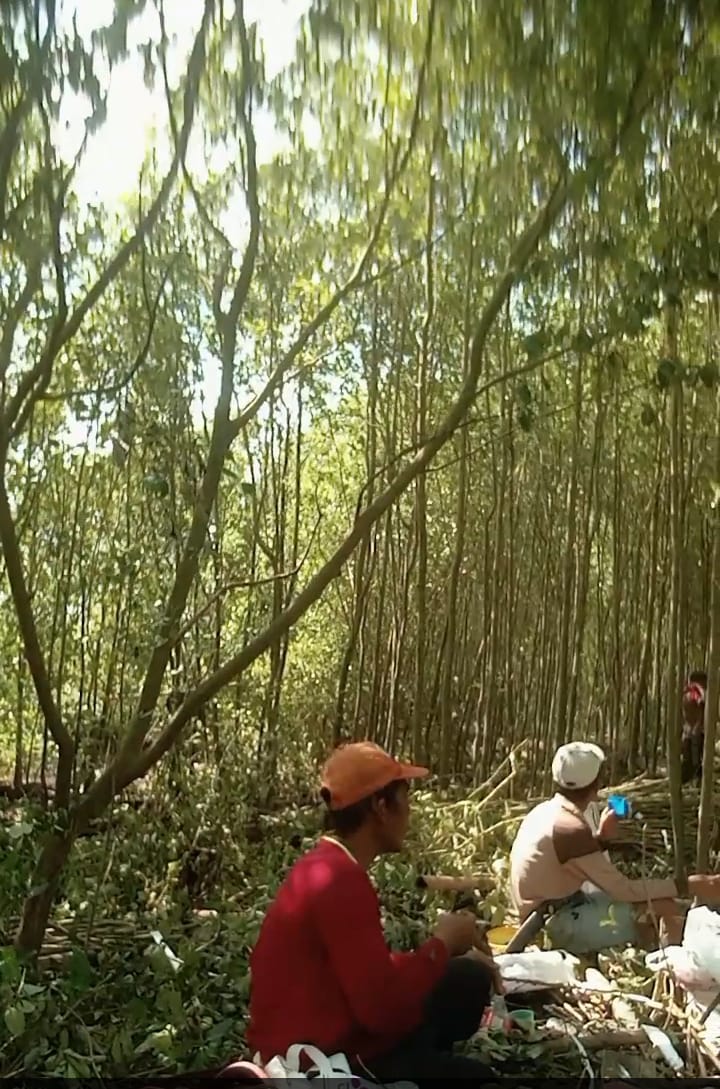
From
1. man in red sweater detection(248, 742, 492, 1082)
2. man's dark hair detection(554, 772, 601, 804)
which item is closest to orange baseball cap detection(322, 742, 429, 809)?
man in red sweater detection(248, 742, 492, 1082)

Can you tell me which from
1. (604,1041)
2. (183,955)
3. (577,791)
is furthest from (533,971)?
(183,955)

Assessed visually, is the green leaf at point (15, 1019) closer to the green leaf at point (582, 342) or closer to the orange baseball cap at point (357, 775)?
the orange baseball cap at point (357, 775)

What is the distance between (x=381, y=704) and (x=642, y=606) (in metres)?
2.09

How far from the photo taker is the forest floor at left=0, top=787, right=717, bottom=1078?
6.81 ft

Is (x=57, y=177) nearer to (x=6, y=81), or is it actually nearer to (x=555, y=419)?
(x=6, y=81)

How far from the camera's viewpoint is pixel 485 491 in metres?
5.22

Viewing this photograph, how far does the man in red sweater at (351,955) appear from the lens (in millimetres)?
1522

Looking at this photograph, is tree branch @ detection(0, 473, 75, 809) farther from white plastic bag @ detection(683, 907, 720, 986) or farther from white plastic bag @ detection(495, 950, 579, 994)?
white plastic bag @ detection(683, 907, 720, 986)

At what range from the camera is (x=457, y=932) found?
1.70 m

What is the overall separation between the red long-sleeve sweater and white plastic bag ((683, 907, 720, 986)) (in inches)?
30.1

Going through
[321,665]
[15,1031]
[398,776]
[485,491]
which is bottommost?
[15,1031]

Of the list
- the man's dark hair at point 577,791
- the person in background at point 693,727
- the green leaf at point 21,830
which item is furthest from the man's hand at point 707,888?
the person in background at point 693,727

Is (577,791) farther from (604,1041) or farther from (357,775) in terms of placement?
(357,775)

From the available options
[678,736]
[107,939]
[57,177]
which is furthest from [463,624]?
[57,177]
